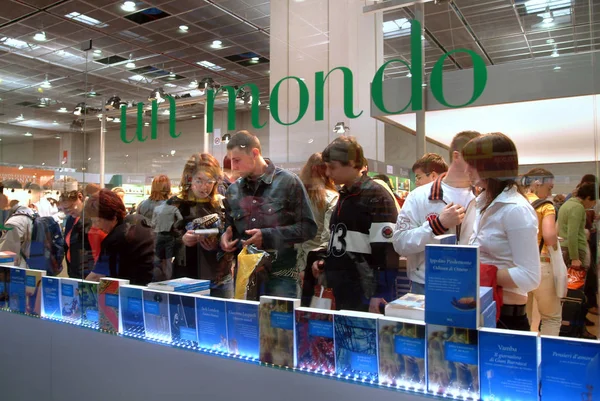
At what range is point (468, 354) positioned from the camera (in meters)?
1.33

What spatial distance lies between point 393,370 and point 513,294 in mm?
487

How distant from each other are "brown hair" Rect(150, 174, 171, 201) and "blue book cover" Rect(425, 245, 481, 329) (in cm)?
174

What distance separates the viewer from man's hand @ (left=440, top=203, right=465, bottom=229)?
5.71ft

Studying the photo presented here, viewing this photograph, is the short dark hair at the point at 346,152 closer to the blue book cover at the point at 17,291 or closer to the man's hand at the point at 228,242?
the man's hand at the point at 228,242

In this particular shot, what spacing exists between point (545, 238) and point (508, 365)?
55 cm

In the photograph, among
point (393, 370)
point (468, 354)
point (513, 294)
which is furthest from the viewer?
point (513, 294)

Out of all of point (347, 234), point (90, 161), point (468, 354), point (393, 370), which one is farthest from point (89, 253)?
point (468, 354)

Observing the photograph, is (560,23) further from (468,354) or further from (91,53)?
(91,53)

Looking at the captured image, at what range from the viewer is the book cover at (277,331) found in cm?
163

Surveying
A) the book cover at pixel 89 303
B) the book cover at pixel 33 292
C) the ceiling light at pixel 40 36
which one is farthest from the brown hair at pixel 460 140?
the ceiling light at pixel 40 36

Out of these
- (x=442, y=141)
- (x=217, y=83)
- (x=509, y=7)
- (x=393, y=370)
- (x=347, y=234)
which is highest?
(x=509, y=7)

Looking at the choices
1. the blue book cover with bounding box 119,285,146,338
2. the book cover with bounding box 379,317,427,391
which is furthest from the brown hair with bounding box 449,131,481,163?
the blue book cover with bounding box 119,285,146,338

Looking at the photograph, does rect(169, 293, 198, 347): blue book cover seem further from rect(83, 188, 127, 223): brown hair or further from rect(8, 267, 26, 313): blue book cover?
rect(8, 267, 26, 313): blue book cover

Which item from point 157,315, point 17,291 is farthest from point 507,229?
point 17,291
